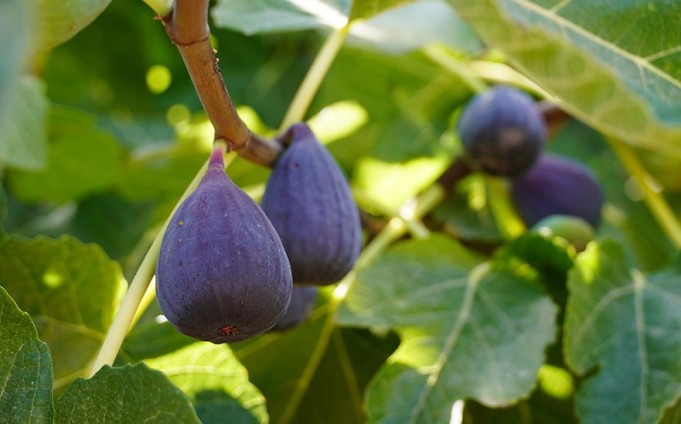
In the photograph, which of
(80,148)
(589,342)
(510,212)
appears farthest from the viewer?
(80,148)

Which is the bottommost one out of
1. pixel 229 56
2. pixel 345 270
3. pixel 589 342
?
pixel 229 56

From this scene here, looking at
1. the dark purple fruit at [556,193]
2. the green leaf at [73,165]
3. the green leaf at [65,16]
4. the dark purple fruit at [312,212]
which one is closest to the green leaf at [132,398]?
the dark purple fruit at [312,212]

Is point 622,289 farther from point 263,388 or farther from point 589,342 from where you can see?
point 263,388

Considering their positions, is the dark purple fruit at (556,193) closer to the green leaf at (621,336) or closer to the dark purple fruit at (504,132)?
the dark purple fruit at (504,132)

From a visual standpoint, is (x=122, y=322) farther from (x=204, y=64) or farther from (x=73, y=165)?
(x=73, y=165)

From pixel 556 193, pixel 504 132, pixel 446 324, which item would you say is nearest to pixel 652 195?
pixel 556 193

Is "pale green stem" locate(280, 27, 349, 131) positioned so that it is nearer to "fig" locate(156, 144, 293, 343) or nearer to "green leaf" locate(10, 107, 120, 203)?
"fig" locate(156, 144, 293, 343)

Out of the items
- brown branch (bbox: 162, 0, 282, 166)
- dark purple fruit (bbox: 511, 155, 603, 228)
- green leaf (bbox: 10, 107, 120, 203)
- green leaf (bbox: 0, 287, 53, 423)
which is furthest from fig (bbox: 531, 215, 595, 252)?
green leaf (bbox: 10, 107, 120, 203)

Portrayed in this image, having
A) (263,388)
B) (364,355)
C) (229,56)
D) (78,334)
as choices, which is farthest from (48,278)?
(229,56)
